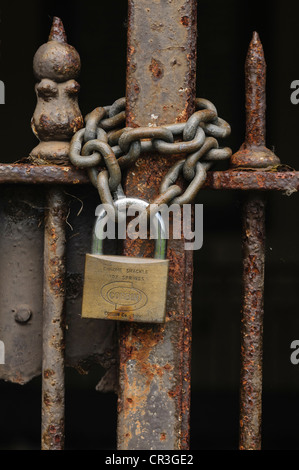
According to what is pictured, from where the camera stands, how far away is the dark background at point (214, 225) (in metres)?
2.75

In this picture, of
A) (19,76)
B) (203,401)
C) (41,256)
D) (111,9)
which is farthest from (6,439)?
(111,9)

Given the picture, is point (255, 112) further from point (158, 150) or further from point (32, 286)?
point (32, 286)

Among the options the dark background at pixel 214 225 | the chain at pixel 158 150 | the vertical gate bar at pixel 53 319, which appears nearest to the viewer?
the chain at pixel 158 150

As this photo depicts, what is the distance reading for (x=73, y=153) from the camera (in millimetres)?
949

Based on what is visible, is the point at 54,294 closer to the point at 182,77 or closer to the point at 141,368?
the point at 141,368

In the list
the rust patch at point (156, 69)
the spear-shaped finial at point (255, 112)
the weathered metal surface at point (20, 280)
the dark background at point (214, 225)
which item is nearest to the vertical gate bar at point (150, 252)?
the rust patch at point (156, 69)

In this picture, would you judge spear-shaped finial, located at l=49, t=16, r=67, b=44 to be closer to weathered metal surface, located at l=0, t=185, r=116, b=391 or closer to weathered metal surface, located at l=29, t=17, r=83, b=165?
weathered metal surface, located at l=29, t=17, r=83, b=165

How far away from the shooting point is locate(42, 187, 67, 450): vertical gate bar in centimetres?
103

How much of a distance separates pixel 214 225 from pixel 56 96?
122 inches

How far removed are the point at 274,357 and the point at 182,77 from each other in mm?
2211

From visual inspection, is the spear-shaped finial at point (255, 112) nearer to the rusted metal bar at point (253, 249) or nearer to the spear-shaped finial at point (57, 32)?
the rusted metal bar at point (253, 249)

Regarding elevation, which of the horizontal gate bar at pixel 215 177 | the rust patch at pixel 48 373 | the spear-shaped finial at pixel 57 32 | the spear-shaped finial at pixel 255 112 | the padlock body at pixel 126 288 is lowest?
the rust patch at pixel 48 373

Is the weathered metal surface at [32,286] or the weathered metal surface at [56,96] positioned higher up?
Result: the weathered metal surface at [56,96]

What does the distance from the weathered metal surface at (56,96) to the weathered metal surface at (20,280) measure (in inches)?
4.2
